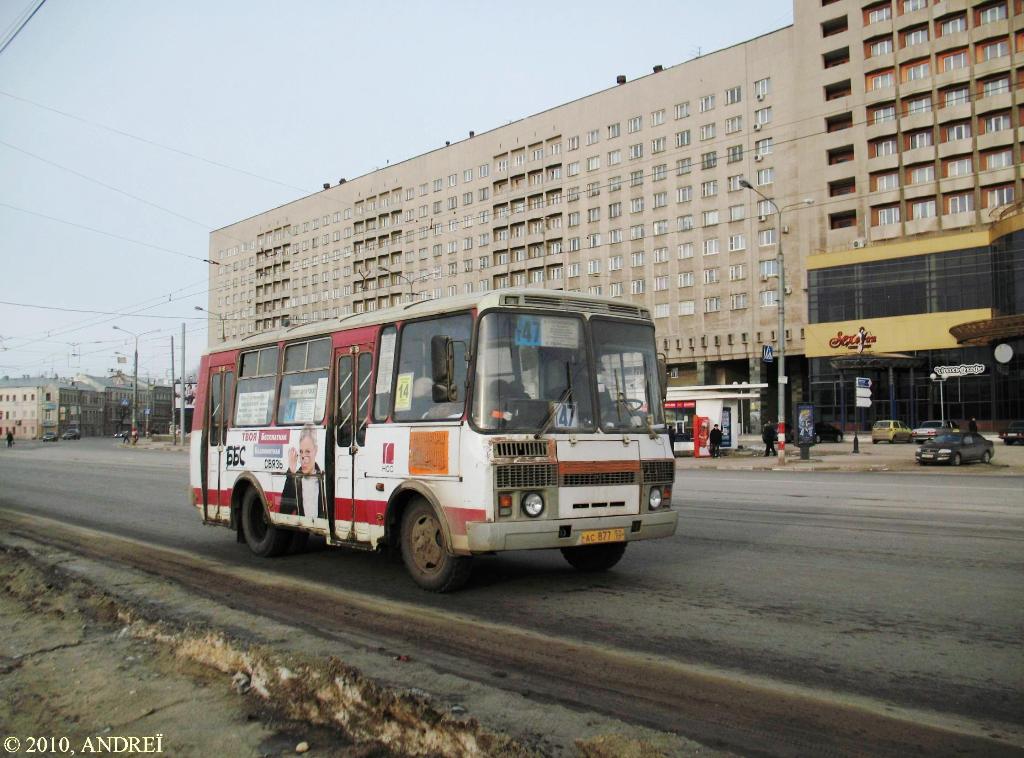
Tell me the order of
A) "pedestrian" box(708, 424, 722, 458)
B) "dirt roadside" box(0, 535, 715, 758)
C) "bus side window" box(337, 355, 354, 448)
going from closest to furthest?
"dirt roadside" box(0, 535, 715, 758) → "bus side window" box(337, 355, 354, 448) → "pedestrian" box(708, 424, 722, 458)

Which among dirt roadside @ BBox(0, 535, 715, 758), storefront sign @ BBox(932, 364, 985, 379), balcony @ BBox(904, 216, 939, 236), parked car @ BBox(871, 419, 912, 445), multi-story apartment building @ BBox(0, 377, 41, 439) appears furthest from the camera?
multi-story apartment building @ BBox(0, 377, 41, 439)

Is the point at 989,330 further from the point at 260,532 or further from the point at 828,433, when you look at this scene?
the point at 260,532

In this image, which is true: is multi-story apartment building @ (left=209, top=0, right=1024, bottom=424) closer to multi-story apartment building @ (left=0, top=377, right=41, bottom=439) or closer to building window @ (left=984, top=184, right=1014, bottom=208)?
building window @ (left=984, top=184, right=1014, bottom=208)

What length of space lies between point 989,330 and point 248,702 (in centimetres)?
5408

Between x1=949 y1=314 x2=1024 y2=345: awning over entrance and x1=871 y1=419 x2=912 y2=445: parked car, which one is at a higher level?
x1=949 y1=314 x2=1024 y2=345: awning over entrance

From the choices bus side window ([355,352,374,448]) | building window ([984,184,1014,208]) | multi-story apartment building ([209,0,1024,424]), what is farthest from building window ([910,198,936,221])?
bus side window ([355,352,374,448])

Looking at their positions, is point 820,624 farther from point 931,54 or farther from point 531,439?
point 931,54

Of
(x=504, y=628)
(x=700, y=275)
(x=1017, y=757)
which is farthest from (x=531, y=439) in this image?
(x=700, y=275)

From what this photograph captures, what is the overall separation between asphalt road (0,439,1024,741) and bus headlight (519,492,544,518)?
0.80m

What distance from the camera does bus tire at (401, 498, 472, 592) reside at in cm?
730

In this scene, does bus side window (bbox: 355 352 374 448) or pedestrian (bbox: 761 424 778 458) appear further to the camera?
pedestrian (bbox: 761 424 778 458)

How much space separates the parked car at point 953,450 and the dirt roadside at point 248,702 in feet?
98.0

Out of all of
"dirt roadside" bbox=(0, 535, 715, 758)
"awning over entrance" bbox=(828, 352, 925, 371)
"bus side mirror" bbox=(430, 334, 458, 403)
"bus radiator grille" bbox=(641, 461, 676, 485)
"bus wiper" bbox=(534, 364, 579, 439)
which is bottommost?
"dirt roadside" bbox=(0, 535, 715, 758)

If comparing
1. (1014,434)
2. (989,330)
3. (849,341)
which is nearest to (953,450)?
(1014,434)
